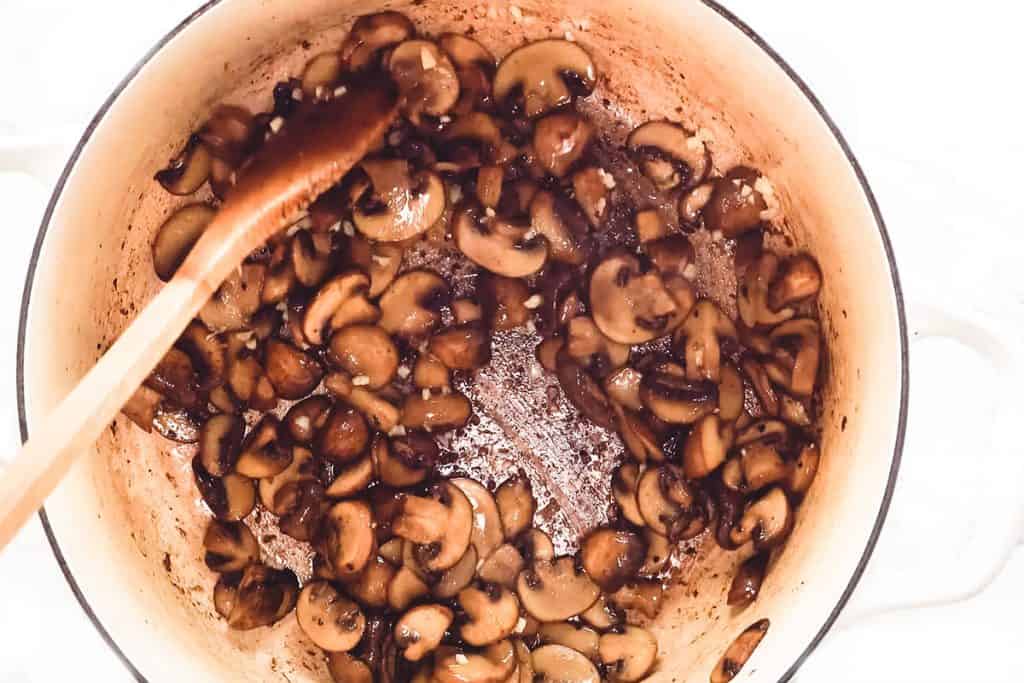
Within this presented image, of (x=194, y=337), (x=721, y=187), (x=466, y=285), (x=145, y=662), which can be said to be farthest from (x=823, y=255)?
(x=145, y=662)

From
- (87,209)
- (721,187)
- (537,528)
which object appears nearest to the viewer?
(87,209)

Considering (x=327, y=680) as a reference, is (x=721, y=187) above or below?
above

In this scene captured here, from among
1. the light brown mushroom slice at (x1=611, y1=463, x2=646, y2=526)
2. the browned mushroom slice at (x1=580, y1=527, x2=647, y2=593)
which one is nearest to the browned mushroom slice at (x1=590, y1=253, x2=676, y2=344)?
the light brown mushroom slice at (x1=611, y1=463, x2=646, y2=526)

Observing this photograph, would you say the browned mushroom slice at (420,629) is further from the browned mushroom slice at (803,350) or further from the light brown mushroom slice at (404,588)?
the browned mushroom slice at (803,350)

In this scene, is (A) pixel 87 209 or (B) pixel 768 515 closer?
(A) pixel 87 209

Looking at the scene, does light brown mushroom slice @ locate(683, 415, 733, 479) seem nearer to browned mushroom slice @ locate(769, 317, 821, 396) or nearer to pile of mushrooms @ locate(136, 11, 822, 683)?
pile of mushrooms @ locate(136, 11, 822, 683)

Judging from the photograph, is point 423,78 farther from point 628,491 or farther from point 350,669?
point 350,669

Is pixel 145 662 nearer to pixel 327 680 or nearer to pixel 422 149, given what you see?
pixel 327 680
